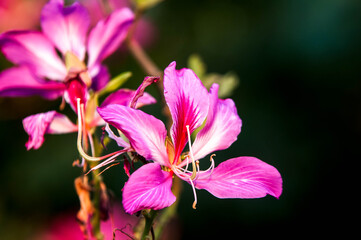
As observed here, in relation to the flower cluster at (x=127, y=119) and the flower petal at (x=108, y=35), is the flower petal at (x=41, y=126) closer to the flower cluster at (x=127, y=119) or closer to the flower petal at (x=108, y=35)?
the flower cluster at (x=127, y=119)

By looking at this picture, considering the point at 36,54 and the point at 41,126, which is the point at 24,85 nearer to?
the point at 36,54

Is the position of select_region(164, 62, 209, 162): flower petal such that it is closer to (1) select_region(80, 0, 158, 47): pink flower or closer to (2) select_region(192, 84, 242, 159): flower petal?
(2) select_region(192, 84, 242, 159): flower petal

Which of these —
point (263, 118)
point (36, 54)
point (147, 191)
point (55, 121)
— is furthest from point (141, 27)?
point (147, 191)

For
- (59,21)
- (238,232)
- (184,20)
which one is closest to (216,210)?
(238,232)

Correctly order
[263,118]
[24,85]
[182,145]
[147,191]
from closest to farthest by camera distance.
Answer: [147,191]
[182,145]
[24,85]
[263,118]

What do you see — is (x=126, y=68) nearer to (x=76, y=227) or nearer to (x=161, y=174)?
(x=76, y=227)

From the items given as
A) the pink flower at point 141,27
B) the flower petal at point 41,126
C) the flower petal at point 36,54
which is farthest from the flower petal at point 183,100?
the pink flower at point 141,27
